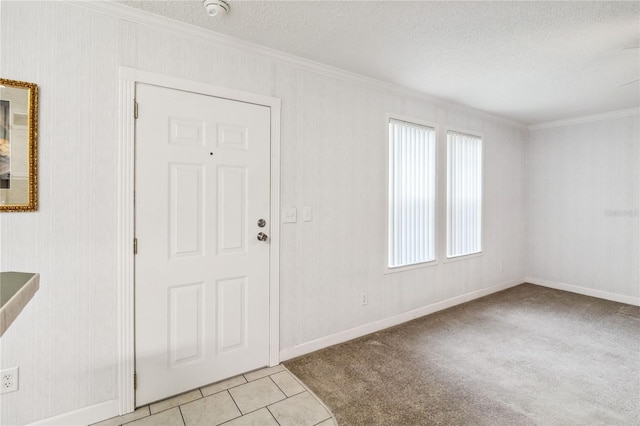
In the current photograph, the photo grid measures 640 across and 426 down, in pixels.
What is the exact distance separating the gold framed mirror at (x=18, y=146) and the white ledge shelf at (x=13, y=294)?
0.93 metres

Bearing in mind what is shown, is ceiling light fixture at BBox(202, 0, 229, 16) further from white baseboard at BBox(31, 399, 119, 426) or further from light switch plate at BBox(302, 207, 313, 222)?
white baseboard at BBox(31, 399, 119, 426)

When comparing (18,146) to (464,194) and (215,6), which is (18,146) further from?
(464,194)

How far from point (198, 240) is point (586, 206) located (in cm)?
524

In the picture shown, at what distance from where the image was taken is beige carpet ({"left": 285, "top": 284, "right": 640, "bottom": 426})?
6.77ft

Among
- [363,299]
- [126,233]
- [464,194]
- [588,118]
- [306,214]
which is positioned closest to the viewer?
[126,233]

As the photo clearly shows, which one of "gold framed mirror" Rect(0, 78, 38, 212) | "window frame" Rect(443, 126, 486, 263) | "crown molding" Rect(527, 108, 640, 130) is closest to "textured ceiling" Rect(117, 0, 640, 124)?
"window frame" Rect(443, 126, 486, 263)

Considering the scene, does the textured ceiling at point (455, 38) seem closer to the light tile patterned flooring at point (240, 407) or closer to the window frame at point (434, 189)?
the window frame at point (434, 189)

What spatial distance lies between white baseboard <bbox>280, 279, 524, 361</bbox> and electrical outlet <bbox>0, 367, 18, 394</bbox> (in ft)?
5.40

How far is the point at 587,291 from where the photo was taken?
4.64m

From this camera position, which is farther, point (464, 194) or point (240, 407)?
point (464, 194)

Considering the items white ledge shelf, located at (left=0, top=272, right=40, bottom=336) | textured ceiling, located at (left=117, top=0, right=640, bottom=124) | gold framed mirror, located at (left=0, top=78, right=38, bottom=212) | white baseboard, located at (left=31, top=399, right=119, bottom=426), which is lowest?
white baseboard, located at (left=31, top=399, right=119, bottom=426)

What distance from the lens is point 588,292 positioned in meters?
4.63

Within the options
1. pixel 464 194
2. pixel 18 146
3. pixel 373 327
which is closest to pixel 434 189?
pixel 464 194

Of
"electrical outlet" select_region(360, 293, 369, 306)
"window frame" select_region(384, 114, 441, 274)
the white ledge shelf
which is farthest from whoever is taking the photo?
"window frame" select_region(384, 114, 441, 274)
